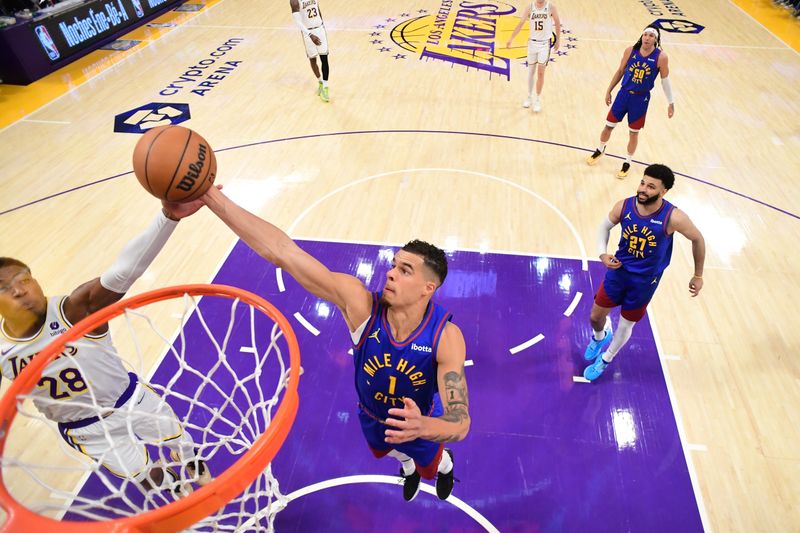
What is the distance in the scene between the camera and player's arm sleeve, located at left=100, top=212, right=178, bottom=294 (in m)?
2.26

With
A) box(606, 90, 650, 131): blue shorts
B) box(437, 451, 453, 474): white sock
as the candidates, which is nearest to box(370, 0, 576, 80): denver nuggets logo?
box(606, 90, 650, 131): blue shorts

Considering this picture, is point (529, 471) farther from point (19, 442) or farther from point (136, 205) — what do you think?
point (136, 205)

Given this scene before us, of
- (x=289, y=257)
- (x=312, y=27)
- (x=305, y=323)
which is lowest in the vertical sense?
(x=305, y=323)

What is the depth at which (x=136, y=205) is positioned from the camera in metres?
6.15

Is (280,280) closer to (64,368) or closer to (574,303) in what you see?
(64,368)

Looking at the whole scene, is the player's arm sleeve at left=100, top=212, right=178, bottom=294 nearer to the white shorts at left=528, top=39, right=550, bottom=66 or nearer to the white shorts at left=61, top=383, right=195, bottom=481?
the white shorts at left=61, top=383, right=195, bottom=481

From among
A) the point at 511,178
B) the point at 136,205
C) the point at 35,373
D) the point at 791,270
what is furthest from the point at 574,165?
the point at 35,373

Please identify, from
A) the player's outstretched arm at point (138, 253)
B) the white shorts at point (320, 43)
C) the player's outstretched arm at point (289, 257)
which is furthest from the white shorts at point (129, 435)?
the white shorts at point (320, 43)

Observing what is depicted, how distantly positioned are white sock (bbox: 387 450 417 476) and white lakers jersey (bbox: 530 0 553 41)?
6.49 m

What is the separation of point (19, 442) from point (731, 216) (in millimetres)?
7321

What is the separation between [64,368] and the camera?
235cm

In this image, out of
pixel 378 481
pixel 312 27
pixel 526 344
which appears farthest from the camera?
pixel 312 27

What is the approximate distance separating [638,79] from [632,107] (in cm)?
38

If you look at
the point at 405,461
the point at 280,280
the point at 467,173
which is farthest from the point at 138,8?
the point at 405,461
